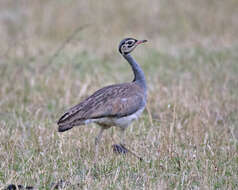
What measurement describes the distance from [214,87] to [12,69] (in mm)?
3984

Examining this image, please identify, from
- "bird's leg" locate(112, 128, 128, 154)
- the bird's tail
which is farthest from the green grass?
the bird's tail

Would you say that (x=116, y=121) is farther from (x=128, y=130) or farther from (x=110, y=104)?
(x=128, y=130)

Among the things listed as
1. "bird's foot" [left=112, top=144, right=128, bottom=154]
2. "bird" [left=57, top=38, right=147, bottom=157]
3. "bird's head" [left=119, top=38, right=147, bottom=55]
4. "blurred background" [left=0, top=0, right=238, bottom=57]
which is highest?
"blurred background" [left=0, top=0, right=238, bottom=57]

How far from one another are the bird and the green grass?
1.26ft

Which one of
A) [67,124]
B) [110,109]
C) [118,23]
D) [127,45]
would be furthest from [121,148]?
[118,23]

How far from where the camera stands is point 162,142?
19.9ft

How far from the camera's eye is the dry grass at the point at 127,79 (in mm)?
5445

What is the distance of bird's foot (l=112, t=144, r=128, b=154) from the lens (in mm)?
6164

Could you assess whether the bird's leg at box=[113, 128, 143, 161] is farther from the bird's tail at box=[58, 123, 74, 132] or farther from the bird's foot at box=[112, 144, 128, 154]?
the bird's tail at box=[58, 123, 74, 132]

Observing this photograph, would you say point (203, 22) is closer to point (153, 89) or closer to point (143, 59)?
point (143, 59)

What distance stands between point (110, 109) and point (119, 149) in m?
0.58

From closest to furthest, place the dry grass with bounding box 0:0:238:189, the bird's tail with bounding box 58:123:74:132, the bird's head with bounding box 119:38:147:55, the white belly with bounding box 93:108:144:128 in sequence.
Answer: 1. the dry grass with bounding box 0:0:238:189
2. the bird's tail with bounding box 58:123:74:132
3. the white belly with bounding box 93:108:144:128
4. the bird's head with bounding box 119:38:147:55

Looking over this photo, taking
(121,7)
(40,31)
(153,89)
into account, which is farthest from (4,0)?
(153,89)

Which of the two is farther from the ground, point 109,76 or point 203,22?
point 203,22
